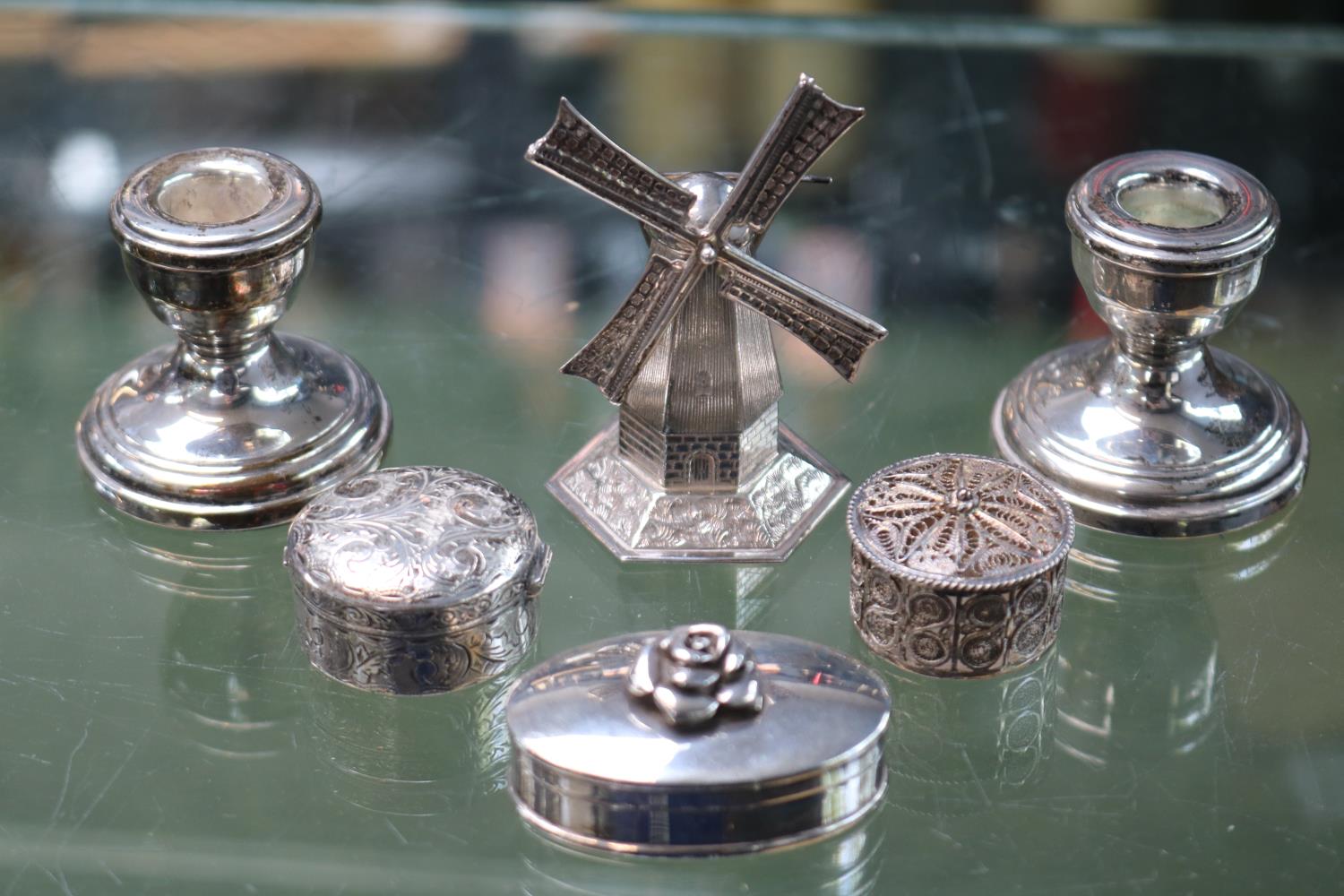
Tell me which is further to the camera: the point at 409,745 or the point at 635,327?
the point at 635,327

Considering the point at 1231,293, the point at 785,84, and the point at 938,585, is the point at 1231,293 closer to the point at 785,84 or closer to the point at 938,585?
the point at 938,585

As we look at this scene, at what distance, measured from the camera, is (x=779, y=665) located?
4.25 metres

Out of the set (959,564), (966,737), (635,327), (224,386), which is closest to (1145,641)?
(966,737)

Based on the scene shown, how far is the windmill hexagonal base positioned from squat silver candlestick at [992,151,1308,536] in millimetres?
515

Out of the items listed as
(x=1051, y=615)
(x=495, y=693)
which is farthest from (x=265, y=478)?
(x=1051, y=615)

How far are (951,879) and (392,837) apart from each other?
1001 mm

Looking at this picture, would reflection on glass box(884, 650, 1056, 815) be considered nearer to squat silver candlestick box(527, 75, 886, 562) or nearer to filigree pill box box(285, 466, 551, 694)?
squat silver candlestick box(527, 75, 886, 562)

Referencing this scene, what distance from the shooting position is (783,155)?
440 cm

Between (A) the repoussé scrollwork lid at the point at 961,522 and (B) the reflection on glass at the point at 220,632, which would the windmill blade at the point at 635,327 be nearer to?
(A) the repoussé scrollwork lid at the point at 961,522

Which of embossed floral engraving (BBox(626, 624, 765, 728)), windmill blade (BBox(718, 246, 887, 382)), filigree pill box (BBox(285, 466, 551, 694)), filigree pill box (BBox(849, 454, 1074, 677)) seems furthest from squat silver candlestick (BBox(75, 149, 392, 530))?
filigree pill box (BBox(849, 454, 1074, 677))

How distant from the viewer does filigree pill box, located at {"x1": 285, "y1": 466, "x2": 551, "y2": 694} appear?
433 cm

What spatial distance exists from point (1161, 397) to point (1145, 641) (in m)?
0.55

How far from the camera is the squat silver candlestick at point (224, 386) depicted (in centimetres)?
479

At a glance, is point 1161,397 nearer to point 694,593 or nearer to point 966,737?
point 966,737
